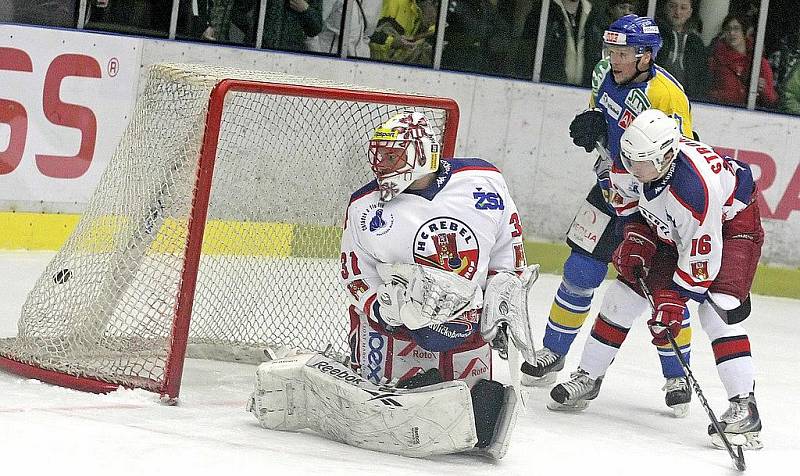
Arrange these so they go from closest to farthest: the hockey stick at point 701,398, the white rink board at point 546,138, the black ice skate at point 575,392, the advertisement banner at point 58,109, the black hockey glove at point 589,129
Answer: the hockey stick at point 701,398 < the black ice skate at point 575,392 < the black hockey glove at point 589,129 < the advertisement banner at point 58,109 < the white rink board at point 546,138

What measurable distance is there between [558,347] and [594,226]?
42 cm

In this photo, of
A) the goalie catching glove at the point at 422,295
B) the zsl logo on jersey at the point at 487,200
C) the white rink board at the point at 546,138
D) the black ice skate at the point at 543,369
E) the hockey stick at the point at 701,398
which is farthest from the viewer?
the white rink board at the point at 546,138

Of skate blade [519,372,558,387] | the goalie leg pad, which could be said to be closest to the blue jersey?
skate blade [519,372,558,387]

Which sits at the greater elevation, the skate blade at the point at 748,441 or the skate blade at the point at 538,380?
the skate blade at the point at 748,441

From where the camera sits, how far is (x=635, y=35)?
438 cm

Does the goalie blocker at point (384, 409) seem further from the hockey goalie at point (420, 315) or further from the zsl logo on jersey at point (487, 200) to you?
the zsl logo on jersey at point (487, 200)

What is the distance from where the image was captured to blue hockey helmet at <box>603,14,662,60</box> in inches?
173

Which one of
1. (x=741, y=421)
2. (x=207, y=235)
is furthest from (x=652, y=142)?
(x=207, y=235)

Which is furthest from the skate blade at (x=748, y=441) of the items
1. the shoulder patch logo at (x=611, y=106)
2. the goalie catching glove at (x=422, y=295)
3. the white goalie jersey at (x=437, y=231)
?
the shoulder patch logo at (x=611, y=106)

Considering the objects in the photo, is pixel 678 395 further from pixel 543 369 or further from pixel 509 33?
pixel 509 33

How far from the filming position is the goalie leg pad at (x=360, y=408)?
11.1 feet

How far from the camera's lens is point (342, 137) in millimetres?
4590

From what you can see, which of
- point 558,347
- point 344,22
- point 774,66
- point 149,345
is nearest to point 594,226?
point 558,347

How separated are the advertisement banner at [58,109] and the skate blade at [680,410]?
8.86ft
